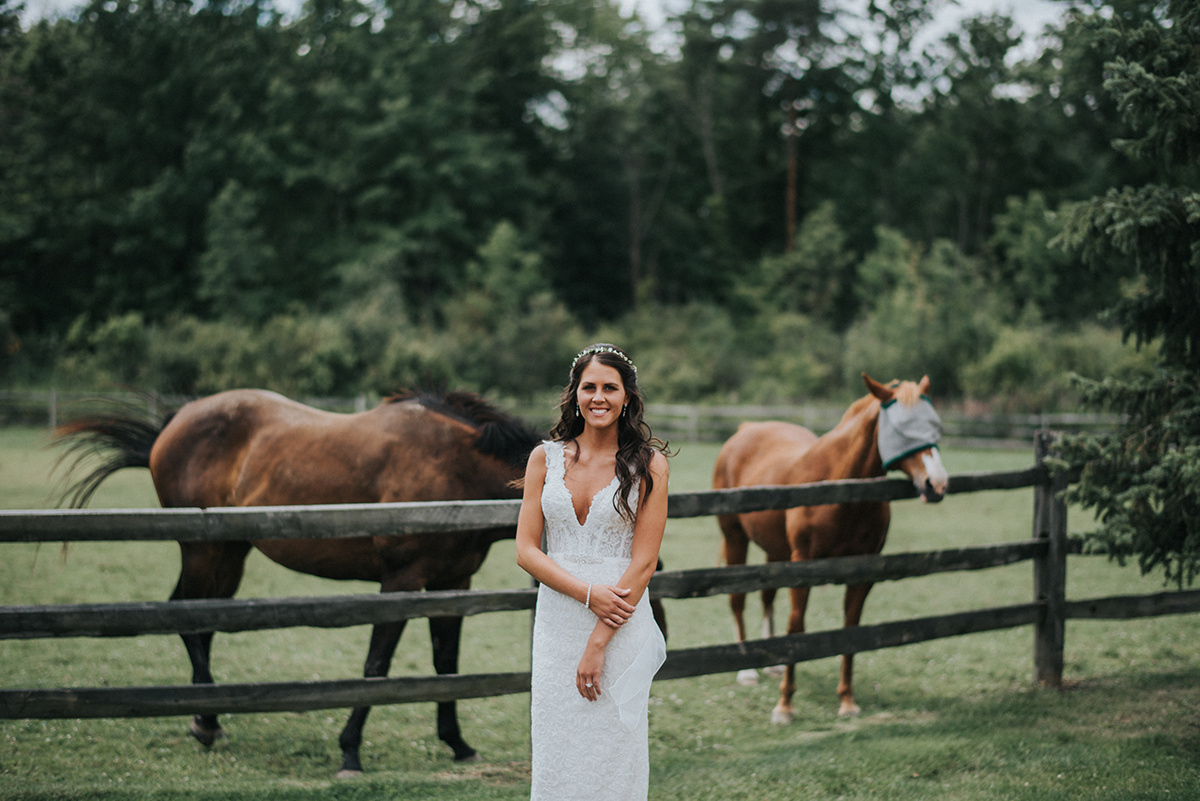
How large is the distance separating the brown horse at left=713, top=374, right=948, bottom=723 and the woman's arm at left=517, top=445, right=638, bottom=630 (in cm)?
245

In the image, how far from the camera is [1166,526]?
13.9 ft

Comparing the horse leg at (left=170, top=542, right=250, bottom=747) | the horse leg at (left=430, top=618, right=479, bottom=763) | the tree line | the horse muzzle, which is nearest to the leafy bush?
the tree line

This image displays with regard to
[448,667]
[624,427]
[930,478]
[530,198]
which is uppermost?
[530,198]

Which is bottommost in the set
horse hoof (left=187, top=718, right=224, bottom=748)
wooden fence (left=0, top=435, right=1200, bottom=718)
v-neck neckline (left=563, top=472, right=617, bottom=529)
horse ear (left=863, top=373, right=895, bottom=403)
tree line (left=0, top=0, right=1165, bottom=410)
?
horse hoof (left=187, top=718, right=224, bottom=748)

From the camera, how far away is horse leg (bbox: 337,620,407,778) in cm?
407

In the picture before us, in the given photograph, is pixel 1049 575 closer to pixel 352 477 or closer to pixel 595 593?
pixel 595 593

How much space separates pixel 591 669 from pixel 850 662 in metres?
2.94

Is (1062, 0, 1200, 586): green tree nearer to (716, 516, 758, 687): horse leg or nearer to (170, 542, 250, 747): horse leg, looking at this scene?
(716, 516, 758, 687): horse leg

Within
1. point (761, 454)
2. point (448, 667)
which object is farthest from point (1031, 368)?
point (448, 667)

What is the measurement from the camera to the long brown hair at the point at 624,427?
8.49 feet

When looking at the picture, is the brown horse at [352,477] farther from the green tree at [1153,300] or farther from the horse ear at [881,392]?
the green tree at [1153,300]

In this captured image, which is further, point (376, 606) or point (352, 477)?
point (352, 477)

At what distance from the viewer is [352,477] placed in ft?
15.0

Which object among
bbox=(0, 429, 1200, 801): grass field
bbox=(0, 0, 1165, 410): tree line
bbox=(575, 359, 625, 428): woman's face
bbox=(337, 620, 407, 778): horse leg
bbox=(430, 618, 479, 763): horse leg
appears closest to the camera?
bbox=(575, 359, 625, 428): woman's face
